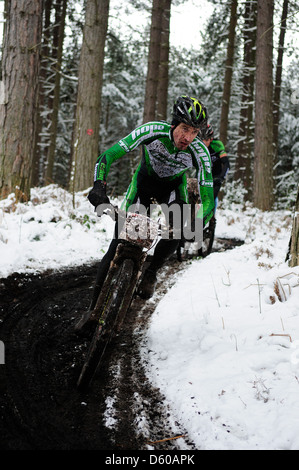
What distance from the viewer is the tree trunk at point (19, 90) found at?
711 cm

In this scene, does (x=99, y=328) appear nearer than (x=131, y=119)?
Yes

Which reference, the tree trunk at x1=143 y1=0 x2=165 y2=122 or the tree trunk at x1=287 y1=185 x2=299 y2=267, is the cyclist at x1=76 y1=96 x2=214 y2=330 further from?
the tree trunk at x1=143 y1=0 x2=165 y2=122

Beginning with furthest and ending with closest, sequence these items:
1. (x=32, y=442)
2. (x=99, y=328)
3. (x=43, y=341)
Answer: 1. (x=43, y=341)
2. (x=99, y=328)
3. (x=32, y=442)

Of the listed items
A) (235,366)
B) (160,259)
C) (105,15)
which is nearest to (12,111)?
(105,15)

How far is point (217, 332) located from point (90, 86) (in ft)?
27.4

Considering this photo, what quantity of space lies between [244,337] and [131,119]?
25.5 m

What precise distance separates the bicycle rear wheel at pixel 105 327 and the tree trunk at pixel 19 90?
199 inches

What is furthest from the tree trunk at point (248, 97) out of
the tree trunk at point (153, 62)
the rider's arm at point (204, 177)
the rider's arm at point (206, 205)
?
the rider's arm at point (206, 205)

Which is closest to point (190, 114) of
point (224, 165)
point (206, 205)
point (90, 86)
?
point (206, 205)

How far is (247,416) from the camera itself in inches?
93.1

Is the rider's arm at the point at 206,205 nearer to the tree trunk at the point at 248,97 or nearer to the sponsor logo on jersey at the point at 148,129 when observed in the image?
the sponsor logo on jersey at the point at 148,129

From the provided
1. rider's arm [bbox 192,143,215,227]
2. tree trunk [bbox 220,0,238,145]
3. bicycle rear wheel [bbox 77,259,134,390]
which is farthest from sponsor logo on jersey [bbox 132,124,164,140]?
tree trunk [bbox 220,0,238,145]

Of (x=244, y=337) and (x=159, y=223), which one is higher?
(x=159, y=223)

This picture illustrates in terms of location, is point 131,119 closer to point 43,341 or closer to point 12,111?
point 12,111
